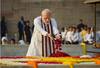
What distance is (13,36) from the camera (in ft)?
93.7

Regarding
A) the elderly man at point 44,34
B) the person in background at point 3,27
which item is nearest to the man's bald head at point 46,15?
the elderly man at point 44,34

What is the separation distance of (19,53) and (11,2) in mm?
14666

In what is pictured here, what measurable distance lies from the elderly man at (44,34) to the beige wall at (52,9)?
18.5 meters

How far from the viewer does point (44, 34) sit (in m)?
11.4

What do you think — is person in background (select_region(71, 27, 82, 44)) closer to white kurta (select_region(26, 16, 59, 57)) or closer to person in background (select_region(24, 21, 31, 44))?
person in background (select_region(24, 21, 31, 44))

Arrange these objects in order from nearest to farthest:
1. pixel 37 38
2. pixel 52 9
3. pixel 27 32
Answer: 1. pixel 37 38
2. pixel 27 32
3. pixel 52 9

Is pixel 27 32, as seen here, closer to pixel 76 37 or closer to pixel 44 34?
pixel 76 37

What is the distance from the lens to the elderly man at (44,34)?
37.6ft

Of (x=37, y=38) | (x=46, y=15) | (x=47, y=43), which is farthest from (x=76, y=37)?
(x=46, y=15)

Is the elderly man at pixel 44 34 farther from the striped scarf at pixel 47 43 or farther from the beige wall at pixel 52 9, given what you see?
the beige wall at pixel 52 9

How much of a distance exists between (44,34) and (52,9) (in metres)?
20.2

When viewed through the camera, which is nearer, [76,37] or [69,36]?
[69,36]

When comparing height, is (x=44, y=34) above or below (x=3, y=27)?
above

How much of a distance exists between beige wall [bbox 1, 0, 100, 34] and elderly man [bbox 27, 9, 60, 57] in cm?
1855
